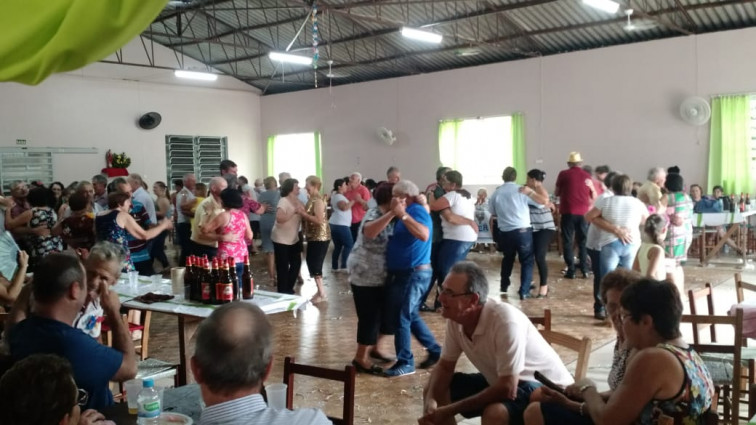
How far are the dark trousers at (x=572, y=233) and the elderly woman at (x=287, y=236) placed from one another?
370 cm

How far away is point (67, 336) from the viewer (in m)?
2.40

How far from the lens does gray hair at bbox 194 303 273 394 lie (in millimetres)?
1680

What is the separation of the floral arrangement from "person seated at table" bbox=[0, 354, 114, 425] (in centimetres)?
1440

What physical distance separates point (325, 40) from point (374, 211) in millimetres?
10714

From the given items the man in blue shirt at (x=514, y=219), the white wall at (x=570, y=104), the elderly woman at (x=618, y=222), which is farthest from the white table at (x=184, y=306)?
the white wall at (x=570, y=104)

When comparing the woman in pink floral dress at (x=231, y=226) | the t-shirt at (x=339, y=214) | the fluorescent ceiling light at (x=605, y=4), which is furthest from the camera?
the fluorescent ceiling light at (x=605, y=4)

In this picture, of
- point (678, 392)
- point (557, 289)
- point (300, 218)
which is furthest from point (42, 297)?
point (557, 289)

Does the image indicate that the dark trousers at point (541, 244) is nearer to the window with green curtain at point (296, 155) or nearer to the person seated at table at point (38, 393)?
the person seated at table at point (38, 393)

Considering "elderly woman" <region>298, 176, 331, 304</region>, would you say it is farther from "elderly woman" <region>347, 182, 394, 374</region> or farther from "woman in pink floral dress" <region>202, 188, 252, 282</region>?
"elderly woman" <region>347, 182, 394, 374</region>

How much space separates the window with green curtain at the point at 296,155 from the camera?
17.5m

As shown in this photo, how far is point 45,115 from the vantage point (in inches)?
567

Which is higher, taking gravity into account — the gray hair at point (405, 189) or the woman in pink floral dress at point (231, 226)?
the gray hair at point (405, 189)

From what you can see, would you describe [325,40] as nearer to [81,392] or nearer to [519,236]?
[519,236]

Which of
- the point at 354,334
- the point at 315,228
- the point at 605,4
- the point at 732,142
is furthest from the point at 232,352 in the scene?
the point at 732,142
